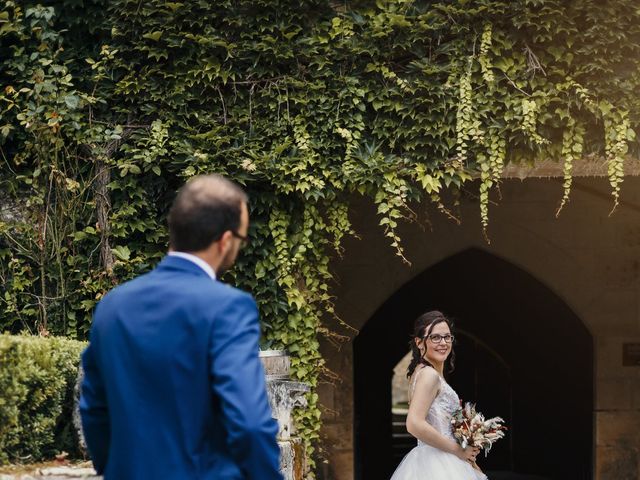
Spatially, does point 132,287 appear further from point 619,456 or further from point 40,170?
point 619,456

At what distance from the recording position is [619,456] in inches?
363

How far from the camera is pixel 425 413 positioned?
197 inches

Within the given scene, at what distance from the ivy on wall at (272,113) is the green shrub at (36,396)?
2.09 metres

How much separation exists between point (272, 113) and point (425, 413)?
2582 mm

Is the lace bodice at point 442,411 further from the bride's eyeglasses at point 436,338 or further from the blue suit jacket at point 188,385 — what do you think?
the blue suit jacket at point 188,385

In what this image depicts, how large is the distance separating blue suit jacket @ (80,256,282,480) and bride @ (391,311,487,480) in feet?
8.79

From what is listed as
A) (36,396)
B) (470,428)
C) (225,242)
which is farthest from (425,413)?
(225,242)

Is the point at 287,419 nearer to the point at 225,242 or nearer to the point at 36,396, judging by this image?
the point at 36,396

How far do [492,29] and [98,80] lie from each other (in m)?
2.63

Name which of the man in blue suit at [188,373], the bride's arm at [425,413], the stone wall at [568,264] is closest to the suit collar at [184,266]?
the man in blue suit at [188,373]

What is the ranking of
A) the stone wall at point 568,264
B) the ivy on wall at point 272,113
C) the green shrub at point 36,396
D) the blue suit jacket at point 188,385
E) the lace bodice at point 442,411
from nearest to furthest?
1. the blue suit jacket at point 188,385
2. the green shrub at point 36,396
3. the lace bodice at point 442,411
4. the ivy on wall at point 272,113
5. the stone wall at point 568,264

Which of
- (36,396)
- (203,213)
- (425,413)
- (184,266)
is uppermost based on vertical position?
(203,213)

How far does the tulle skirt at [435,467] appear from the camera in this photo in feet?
16.5

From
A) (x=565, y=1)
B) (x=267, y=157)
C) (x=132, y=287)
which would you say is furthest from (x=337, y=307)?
→ (x=132, y=287)
